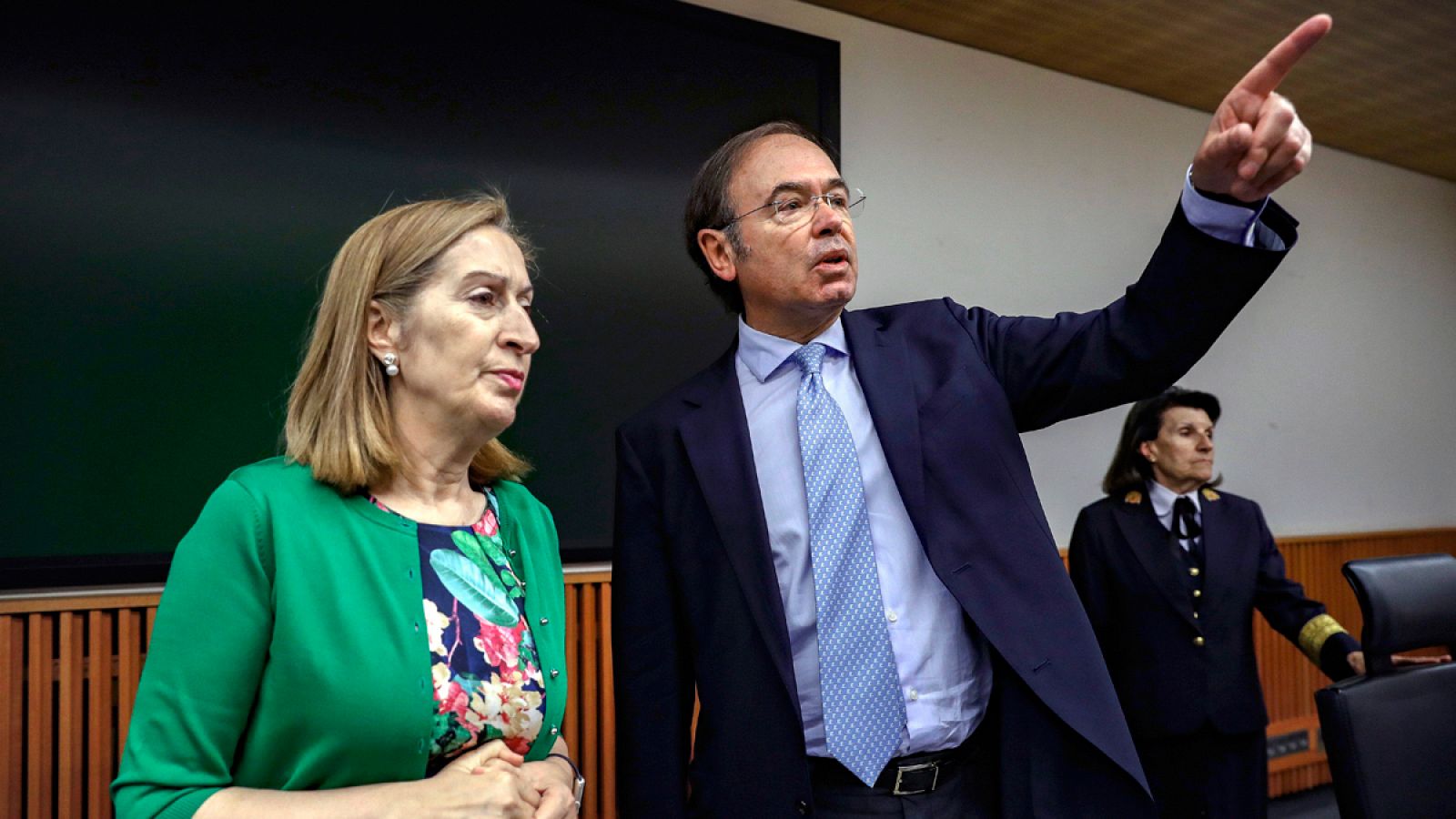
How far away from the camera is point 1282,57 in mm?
1264

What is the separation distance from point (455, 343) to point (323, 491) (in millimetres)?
257

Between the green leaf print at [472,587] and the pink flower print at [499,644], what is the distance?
0.4 inches

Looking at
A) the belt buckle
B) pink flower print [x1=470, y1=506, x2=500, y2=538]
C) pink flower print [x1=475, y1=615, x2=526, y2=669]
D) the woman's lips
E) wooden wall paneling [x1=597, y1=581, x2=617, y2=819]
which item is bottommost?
wooden wall paneling [x1=597, y1=581, x2=617, y2=819]

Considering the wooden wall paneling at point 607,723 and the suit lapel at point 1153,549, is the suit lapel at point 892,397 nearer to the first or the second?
the wooden wall paneling at point 607,723

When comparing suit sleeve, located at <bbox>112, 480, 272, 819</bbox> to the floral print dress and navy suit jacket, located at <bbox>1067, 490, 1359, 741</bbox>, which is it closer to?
the floral print dress

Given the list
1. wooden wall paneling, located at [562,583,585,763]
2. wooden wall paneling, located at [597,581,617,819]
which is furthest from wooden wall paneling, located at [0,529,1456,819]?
wooden wall paneling, located at [597,581,617,819]

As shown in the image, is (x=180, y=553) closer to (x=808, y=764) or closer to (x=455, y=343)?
(x=455, y=343)

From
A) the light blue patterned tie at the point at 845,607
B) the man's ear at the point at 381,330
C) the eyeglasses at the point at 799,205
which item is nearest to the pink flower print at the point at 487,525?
the man's ear at the point at 381,330

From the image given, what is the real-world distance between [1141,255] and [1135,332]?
382cm

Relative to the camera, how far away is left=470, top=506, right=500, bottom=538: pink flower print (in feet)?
4.92

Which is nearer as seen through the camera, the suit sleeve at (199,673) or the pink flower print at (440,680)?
the suit sleeve at (199,673)

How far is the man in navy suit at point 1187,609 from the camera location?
3350 millimetres

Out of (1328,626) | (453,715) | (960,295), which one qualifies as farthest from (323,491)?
(960,295)

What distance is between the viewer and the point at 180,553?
125 cm
